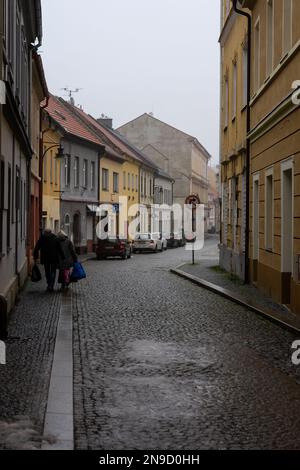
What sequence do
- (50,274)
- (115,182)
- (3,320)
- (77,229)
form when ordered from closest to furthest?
(3,320) < (50,274) < (77,229) < (115,182)

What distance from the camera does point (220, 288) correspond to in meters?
18.6

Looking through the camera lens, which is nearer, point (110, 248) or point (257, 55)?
point (257, 55)

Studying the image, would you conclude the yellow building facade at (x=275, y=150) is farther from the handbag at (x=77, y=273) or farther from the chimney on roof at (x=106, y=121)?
the chimney on roof at (x=106, y=121)

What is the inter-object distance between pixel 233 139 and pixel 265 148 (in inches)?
272

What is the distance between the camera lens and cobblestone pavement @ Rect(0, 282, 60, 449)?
240 inches

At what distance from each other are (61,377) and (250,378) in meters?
2.01

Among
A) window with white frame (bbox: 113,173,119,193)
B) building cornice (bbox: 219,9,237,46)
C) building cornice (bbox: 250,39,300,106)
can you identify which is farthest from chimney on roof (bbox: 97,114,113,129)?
building cornice (bbox: 250,39,300,106)

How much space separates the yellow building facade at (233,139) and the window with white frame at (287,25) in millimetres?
5954

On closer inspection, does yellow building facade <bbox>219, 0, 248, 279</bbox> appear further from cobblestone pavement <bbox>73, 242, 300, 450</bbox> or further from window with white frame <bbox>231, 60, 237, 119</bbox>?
cobblestone pavement <bbox>73, 242, 300, 450</bbox>

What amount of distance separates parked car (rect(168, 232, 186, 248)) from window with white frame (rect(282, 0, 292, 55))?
4729 cm

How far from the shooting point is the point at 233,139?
2433 centimetres

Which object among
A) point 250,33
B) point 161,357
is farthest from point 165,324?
point 250,33

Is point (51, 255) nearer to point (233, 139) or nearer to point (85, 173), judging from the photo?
point (233, 139)

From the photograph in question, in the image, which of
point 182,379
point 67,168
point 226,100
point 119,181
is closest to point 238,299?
point 182,379
